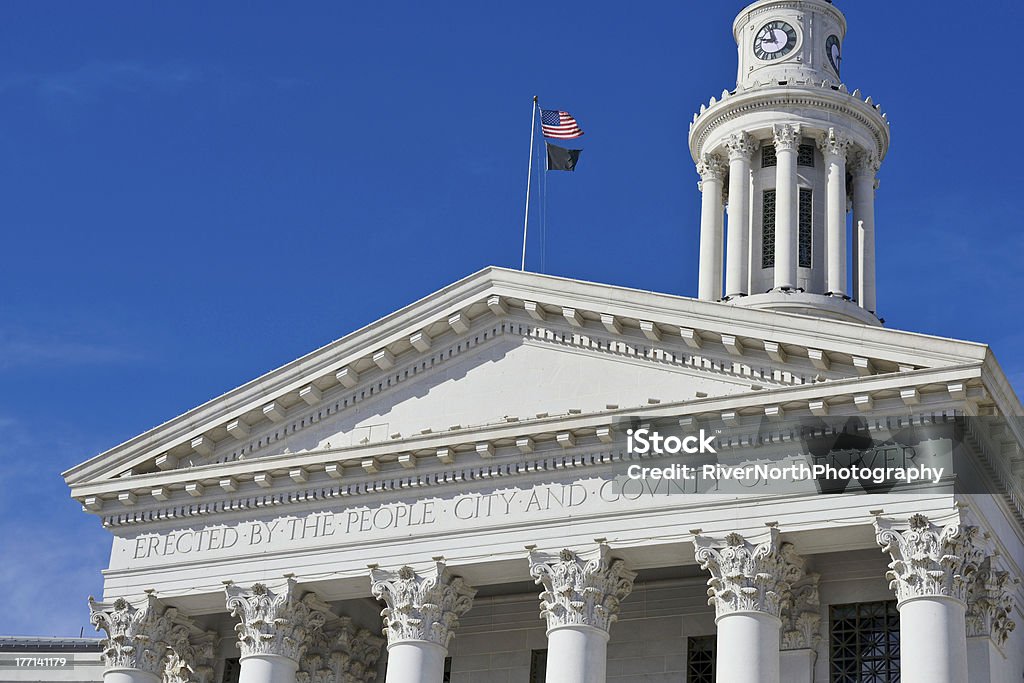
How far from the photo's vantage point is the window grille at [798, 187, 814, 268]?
5330 cm


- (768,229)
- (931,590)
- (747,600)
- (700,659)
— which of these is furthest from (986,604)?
(768,229)

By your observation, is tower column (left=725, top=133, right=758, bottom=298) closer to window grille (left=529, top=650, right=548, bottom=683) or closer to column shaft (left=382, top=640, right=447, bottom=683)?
window grille (left=529, top=650, right=548, bottom=683)

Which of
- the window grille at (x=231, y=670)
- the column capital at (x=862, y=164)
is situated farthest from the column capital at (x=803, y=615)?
the column capital at (x=862, y=164)

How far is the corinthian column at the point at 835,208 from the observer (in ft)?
172

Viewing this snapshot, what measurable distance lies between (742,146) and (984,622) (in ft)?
79.2

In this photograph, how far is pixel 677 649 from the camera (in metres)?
37.3

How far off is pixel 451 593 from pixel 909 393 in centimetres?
1038

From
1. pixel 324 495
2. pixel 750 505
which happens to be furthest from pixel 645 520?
pixel 324 495

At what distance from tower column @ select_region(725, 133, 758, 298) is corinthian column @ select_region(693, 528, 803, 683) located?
19.6 metres

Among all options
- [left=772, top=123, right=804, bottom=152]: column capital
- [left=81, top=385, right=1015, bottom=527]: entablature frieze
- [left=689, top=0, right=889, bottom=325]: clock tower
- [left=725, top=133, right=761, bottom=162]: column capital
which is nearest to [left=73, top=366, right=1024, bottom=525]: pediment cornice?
[left=81, top=385, right=1015, bottom=527]: entablature frieze

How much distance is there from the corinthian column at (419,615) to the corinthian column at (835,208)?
66.1 ft

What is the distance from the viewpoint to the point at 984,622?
33.3 meters

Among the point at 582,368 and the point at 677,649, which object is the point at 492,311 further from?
the point at 677,649

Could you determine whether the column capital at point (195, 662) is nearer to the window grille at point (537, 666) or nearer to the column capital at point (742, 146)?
the window grille at point (537, 666)
